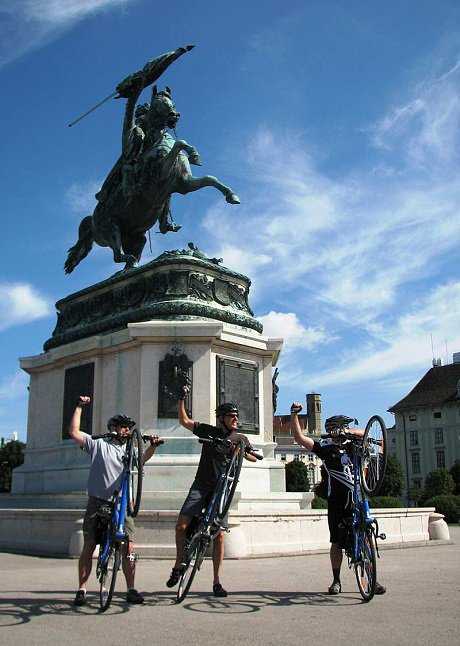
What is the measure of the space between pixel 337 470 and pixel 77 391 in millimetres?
9330

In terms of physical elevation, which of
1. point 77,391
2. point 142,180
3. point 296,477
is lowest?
point 296,477

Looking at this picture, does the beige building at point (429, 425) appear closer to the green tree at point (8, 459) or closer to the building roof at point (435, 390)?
the building roof at point (435, 390)

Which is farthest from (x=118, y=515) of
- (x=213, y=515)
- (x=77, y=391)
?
(x=77, y=391)

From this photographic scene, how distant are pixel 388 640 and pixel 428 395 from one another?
3485 inches

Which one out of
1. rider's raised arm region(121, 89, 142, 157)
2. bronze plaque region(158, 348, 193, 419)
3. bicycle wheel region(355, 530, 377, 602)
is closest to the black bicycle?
bicycle wheel region(355, 530, 377, 602)

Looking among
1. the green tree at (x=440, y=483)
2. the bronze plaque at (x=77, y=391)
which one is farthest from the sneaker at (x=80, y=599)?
the green tree at (x=440, y=483)

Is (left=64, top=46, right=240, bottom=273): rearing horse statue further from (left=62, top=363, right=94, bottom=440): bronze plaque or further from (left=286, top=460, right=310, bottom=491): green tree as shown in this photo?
(left=286, top=460, right=310, bottom=491): green tree

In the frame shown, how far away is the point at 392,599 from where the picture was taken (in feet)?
22.1

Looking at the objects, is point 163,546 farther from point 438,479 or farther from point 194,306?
point 438,479

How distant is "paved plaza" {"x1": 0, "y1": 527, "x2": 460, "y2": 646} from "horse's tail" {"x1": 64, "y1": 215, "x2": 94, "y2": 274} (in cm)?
1126

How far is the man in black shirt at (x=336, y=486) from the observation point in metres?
7.18

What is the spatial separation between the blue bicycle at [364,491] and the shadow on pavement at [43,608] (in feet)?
7.48

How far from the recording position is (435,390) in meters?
89.7

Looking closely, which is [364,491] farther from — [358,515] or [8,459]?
[8,459]
